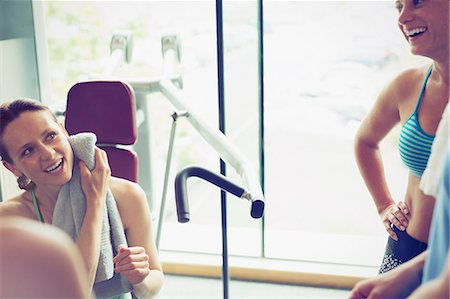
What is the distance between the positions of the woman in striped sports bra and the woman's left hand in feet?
2.27

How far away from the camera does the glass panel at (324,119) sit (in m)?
2.99

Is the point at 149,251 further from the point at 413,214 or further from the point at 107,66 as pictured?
the point at 107,66

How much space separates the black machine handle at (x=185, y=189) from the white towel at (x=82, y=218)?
0.31 meters

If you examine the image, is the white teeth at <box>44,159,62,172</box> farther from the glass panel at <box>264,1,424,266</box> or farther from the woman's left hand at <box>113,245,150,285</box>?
the glass panel at <box>264,1,424,266</box>

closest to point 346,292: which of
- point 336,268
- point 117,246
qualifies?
point 336,268

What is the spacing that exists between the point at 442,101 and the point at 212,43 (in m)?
1.87

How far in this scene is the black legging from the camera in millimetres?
1562

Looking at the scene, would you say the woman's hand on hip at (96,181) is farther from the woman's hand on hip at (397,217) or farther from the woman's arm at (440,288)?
the woman's arm at (440,288)

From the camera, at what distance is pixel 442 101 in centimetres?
148

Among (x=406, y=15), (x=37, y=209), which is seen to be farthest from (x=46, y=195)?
(x=406, y=15)

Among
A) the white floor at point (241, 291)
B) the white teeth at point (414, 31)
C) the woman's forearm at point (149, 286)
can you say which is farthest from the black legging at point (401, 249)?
the white floor at point (241, 291)

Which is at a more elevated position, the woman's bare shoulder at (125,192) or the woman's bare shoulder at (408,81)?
the woman's bare shoulder at (408,81)

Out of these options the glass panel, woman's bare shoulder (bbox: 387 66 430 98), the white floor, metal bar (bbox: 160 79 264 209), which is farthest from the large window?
woman's bare shoulder (bbox: 387 66 430 98)

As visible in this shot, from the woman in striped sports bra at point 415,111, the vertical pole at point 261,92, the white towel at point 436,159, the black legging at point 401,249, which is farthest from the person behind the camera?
the vertical pole at point 261,92
